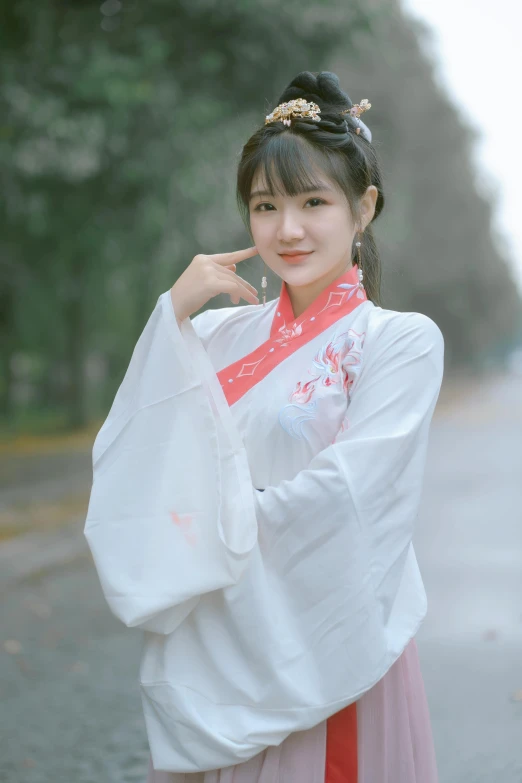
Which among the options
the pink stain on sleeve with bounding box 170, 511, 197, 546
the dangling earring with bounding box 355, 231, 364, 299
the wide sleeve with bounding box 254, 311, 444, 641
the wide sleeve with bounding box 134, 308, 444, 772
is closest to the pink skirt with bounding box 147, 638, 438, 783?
the wide sleeve with bounding box 134, 308, 444, 772

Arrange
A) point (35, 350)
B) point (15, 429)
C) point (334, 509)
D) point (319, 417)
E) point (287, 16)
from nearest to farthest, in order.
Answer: point (334, 509)
point (319, 417)
point (287, 16)
point (15, 429)
point (35, 350)

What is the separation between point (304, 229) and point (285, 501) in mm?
597

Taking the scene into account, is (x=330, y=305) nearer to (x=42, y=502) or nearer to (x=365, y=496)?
(x=365, y=496)

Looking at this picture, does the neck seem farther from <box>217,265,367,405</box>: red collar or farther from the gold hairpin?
the gold hairpin

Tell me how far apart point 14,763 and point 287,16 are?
7187mm

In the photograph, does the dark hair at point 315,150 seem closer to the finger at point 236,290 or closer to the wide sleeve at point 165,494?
the finger at point 236,290

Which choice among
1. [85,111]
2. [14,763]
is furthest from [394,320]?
[85,111]

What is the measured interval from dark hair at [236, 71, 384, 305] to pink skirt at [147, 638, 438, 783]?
101 cm

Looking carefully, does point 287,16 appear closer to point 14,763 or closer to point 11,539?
point 11,539

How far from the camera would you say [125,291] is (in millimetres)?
19984

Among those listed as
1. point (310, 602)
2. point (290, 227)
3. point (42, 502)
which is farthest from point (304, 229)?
point (42, 502)

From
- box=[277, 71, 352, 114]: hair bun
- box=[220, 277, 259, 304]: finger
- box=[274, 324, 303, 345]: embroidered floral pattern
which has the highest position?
box=[277, 71, 352, 114]: hair bun

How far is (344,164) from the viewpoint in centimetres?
209

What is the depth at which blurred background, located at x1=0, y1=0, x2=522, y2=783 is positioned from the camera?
168 inches
